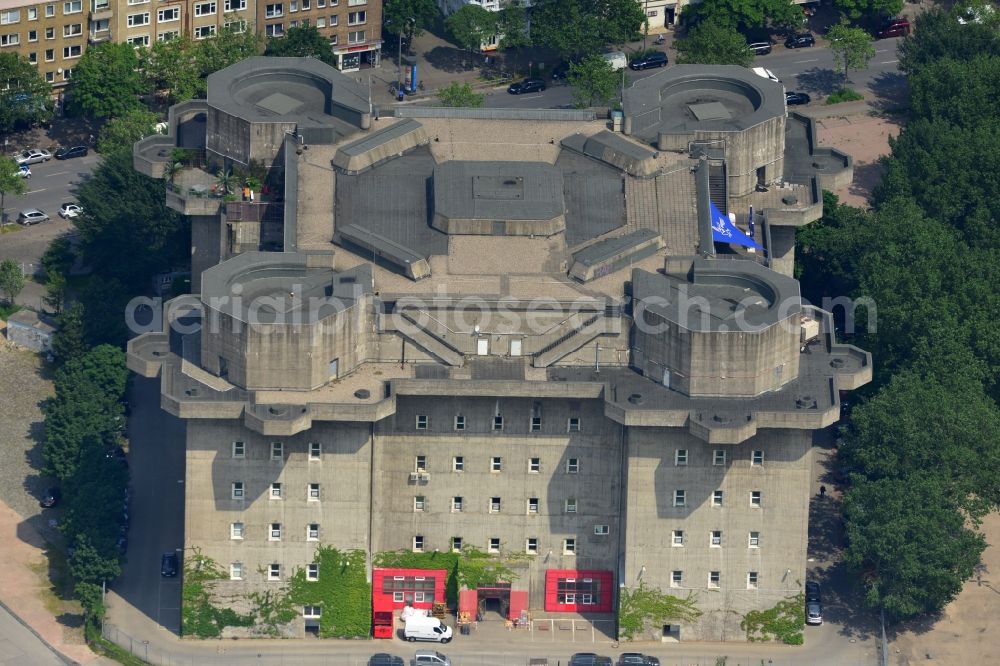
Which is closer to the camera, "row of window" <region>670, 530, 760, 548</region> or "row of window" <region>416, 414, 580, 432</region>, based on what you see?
"row of window" <region>416, 414, 580, 432</region>

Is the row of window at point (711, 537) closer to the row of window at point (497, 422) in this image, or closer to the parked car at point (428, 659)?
the row of window at point (497, 422)

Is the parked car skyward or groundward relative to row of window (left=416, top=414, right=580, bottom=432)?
groundward

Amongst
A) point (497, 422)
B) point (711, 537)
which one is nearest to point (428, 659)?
point (497, 422)

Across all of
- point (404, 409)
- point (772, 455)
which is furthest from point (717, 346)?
point (404, 409)

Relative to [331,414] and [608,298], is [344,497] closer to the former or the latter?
[331,414]

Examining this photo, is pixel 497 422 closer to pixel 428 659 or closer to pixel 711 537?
pixel 711 537

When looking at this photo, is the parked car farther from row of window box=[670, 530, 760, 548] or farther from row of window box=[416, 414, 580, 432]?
row of window box=[670, 530, 760, 548]

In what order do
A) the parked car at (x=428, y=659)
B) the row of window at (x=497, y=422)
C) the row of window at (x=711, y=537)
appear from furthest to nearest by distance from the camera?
the row of window at (x=711, y=537) < the parked car at (x=428, y=659) < the row of window at (x=497, y=422)

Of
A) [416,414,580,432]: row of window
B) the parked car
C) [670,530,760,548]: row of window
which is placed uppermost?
[416,414,580,432]: row of window

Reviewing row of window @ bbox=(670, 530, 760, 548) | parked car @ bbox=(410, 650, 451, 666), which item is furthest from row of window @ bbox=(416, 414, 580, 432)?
parked car @ bbox=(410, 650, 451, 666)

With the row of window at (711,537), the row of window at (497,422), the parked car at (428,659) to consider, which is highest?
the row of window at (497,422)

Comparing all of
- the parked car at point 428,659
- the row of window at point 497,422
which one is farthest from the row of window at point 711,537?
the parked car at point 428,659
